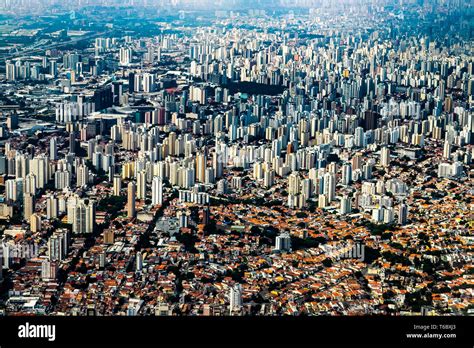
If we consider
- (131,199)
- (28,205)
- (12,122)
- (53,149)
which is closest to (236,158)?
(53,149)

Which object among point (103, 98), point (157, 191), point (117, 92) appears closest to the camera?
point (157, 191)

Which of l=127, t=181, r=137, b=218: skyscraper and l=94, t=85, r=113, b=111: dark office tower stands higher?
l=94, t=85, r=113, b=111: dark office tower

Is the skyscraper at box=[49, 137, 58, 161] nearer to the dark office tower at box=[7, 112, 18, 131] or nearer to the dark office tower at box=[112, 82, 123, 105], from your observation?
the dark office tower at box=[7, 112, 18, 131]

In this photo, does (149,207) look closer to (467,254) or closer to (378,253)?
(378,253)

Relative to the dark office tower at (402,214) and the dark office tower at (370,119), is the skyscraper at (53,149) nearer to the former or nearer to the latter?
the dark office tower at (402,214)

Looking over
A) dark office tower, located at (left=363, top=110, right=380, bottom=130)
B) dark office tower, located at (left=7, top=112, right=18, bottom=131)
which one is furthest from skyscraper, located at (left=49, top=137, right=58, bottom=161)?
dark office tower, located at (left=363, top=110, right=380, bottom=130)

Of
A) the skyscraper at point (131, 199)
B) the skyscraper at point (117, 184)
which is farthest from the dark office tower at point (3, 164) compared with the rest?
the skyscraper at point (131, 199)

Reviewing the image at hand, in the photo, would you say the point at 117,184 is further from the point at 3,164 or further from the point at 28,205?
the point at 3,164
